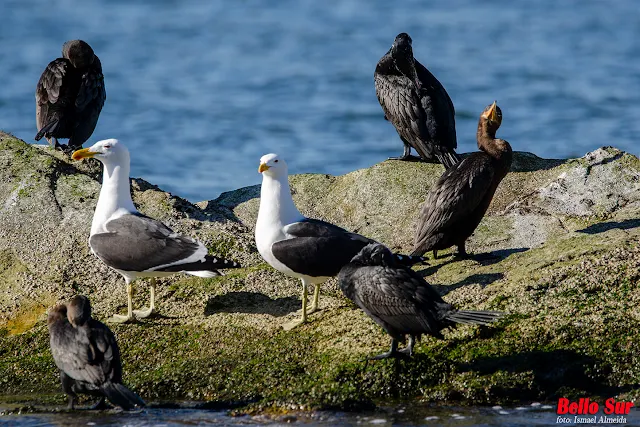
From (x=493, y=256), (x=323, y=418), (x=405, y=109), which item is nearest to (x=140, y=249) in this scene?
(x=323, y=418)

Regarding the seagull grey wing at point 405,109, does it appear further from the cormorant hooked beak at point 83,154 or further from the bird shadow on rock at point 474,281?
the cormorant hooked beak at point 83,154

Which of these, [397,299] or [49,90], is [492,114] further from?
[49,90]

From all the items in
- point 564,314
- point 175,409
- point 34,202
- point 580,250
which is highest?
point 34,202

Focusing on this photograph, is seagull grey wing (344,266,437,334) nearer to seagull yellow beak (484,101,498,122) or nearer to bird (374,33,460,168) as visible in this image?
seagull yellow beak (484,101,498,122)

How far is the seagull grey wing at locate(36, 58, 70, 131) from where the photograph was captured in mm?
12383

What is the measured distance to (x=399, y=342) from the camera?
8.25 metres

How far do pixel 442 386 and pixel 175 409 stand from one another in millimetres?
1870

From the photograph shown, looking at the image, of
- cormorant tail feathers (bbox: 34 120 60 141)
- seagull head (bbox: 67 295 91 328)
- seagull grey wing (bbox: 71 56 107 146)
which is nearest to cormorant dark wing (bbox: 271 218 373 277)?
seagull head (bbox: 67 295 91 328)

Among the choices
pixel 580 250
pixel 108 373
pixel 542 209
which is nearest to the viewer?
pixel 108 373

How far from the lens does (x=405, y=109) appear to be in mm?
12484

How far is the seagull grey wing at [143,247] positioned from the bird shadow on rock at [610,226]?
3483 mm

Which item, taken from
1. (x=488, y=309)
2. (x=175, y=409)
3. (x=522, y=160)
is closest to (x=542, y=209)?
(x=522, y=160)

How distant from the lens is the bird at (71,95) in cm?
1237

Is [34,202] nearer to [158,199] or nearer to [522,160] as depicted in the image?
[158,199]
